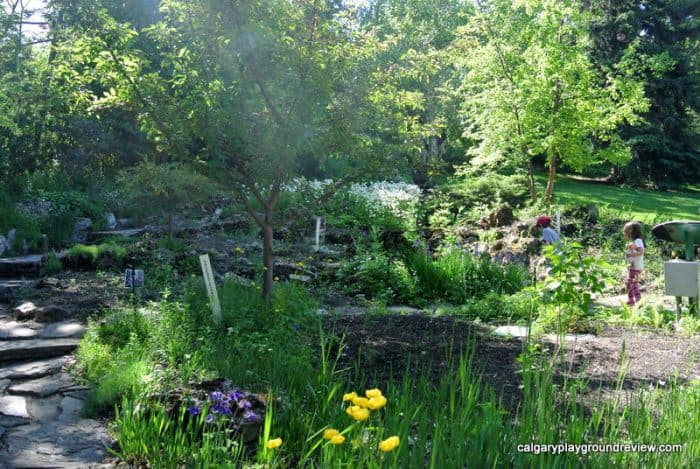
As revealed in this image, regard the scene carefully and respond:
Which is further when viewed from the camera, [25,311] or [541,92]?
[541,92]

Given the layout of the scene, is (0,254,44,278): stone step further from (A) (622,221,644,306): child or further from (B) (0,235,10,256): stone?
(A) (622,221,644,306): child

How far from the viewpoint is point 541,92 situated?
44.0 ft

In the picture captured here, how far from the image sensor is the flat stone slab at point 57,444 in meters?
3.13

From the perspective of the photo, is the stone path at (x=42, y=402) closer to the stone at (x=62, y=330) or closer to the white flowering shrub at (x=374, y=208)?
the stone at (x=62, y=330)

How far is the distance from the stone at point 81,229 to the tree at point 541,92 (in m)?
8.58

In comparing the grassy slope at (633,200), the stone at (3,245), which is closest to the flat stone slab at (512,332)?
the stone at (3,245)

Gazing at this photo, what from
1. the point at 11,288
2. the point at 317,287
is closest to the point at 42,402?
the point at 11,288

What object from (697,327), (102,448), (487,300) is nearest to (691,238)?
(697,327)

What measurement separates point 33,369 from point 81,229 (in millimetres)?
8548

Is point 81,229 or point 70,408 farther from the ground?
point 81,229

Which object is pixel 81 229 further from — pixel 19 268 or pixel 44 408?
pixel 44 408

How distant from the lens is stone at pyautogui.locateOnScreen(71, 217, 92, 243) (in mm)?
12430

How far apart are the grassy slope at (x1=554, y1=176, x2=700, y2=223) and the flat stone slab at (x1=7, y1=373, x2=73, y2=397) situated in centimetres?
1200

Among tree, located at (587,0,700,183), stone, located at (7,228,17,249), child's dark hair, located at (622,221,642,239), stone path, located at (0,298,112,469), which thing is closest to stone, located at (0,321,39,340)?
stone path, located at (0,298,112,469)
